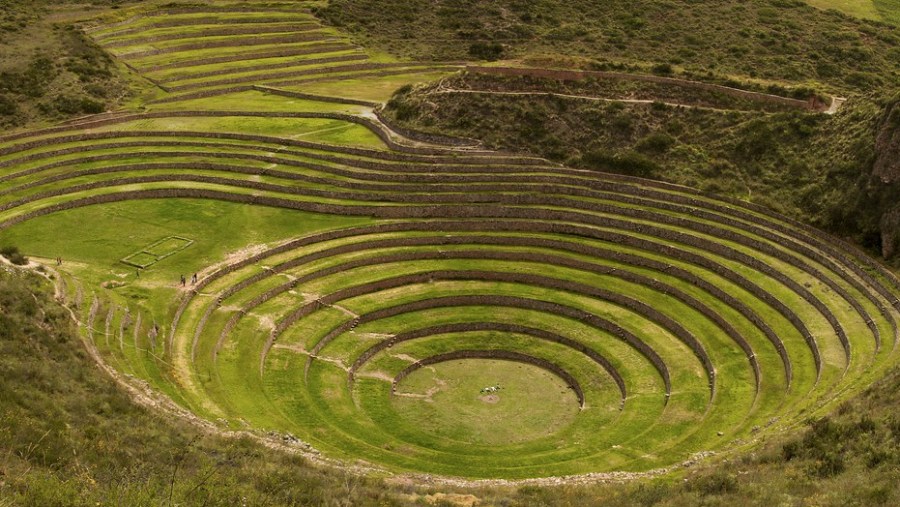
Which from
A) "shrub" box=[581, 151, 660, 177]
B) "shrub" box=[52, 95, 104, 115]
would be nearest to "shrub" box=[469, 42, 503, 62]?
"shrub" box=[581, 151, 660, 177]

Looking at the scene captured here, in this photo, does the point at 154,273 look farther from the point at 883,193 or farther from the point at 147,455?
the point at 883,193

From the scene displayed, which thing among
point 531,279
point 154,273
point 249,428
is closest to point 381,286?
point 531,279

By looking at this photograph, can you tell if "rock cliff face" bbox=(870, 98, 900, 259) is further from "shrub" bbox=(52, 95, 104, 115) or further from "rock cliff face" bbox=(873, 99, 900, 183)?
"shrub" bbox=(52, 95, 104, 115)

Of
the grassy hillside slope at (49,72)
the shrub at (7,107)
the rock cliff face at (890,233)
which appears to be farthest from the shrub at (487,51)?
the rock cliff face at (890,233)

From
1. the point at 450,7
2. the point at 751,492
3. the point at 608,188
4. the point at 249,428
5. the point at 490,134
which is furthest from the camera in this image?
the point at 450,7

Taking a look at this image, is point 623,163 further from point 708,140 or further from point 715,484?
point 715,484
